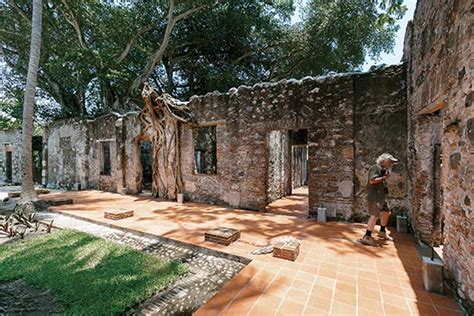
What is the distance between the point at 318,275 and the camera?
2676 mm

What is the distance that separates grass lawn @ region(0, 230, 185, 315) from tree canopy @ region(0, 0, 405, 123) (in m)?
8.56

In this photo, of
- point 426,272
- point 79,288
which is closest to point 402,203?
point 426,272

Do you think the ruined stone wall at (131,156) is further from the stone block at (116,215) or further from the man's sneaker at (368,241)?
the man's sneaker at (368,241)

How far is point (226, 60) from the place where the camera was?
12.9 meters

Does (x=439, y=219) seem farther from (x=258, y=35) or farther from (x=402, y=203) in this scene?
(x=258, y=35)

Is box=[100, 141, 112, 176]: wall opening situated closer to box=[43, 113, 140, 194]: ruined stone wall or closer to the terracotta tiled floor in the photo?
box=[43, 113, 140, 194]: ruined stone wall

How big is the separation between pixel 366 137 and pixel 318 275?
3.36m

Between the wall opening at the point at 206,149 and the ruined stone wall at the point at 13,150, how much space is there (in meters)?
11.8

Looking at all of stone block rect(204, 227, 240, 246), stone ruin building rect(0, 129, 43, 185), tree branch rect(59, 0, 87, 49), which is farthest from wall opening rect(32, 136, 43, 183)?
stone block rect(204, 227, 240, 246)

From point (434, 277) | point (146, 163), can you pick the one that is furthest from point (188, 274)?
point (146, 163)

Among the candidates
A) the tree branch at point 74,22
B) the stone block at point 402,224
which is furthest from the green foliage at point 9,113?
the stone block at point 402,224

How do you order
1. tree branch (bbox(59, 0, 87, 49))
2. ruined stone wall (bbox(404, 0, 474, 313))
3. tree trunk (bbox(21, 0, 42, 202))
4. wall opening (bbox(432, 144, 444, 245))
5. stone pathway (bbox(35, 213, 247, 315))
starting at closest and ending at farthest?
ruined stone wall (bbox(404, 0, 474, 313)), stone pathway (bbox(35, 213, 247, 315)), wall opening (bbox(432, 144, 444, 245)), tree trunk (bbox(21, 0, 42, 202)), tree branch (bbox(59, 0, 87, 49))

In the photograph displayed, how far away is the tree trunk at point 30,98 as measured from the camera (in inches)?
242

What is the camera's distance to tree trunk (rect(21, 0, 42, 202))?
6.14 m
